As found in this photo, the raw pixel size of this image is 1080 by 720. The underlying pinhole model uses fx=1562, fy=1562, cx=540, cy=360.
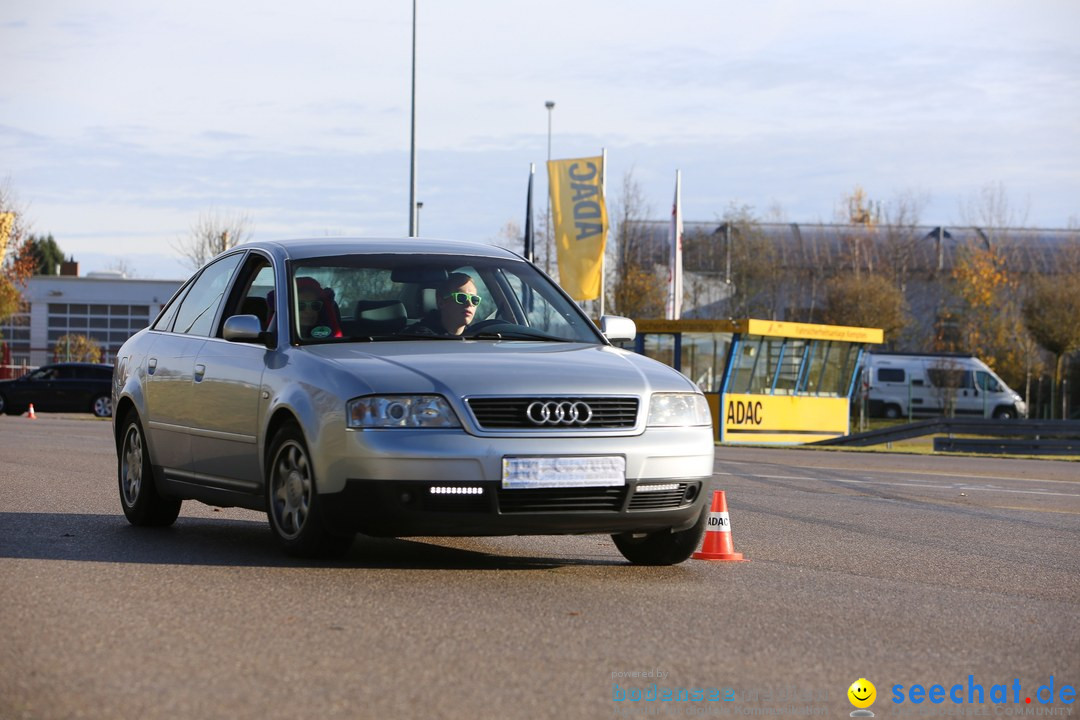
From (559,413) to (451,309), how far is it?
1.50 meters

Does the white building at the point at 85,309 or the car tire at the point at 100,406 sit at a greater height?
the white building at the point at 85,309

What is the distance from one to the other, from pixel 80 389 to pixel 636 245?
2600 centimetres

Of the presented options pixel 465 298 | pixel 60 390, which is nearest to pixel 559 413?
pixel 465 298

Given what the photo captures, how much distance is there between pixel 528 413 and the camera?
279 inches

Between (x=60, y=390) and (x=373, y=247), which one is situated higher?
(x=373, y=247)

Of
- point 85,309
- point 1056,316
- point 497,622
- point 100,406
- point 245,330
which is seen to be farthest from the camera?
point 85,309

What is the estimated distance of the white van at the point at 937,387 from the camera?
5406 cm

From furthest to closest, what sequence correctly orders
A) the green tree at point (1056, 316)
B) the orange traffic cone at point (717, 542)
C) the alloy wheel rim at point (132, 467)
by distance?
the green tree at point (1056, 316), the alloy wheel rim at point (132, 467), the orange traffic cone at point (717, 542)

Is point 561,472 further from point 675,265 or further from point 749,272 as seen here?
point 749,272

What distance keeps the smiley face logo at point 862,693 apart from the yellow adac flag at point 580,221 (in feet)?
103

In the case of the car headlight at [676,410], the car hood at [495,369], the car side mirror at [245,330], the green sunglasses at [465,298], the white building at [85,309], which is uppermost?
the green sunglasses at [465,298]

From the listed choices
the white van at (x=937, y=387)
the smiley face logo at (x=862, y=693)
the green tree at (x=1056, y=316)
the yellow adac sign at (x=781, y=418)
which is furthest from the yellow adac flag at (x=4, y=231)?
the smiley face logo at (x=862, y=693)

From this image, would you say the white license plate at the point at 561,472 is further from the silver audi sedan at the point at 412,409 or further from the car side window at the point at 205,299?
the car side window at the point at 205,299

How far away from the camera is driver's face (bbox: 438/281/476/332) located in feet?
27.3
